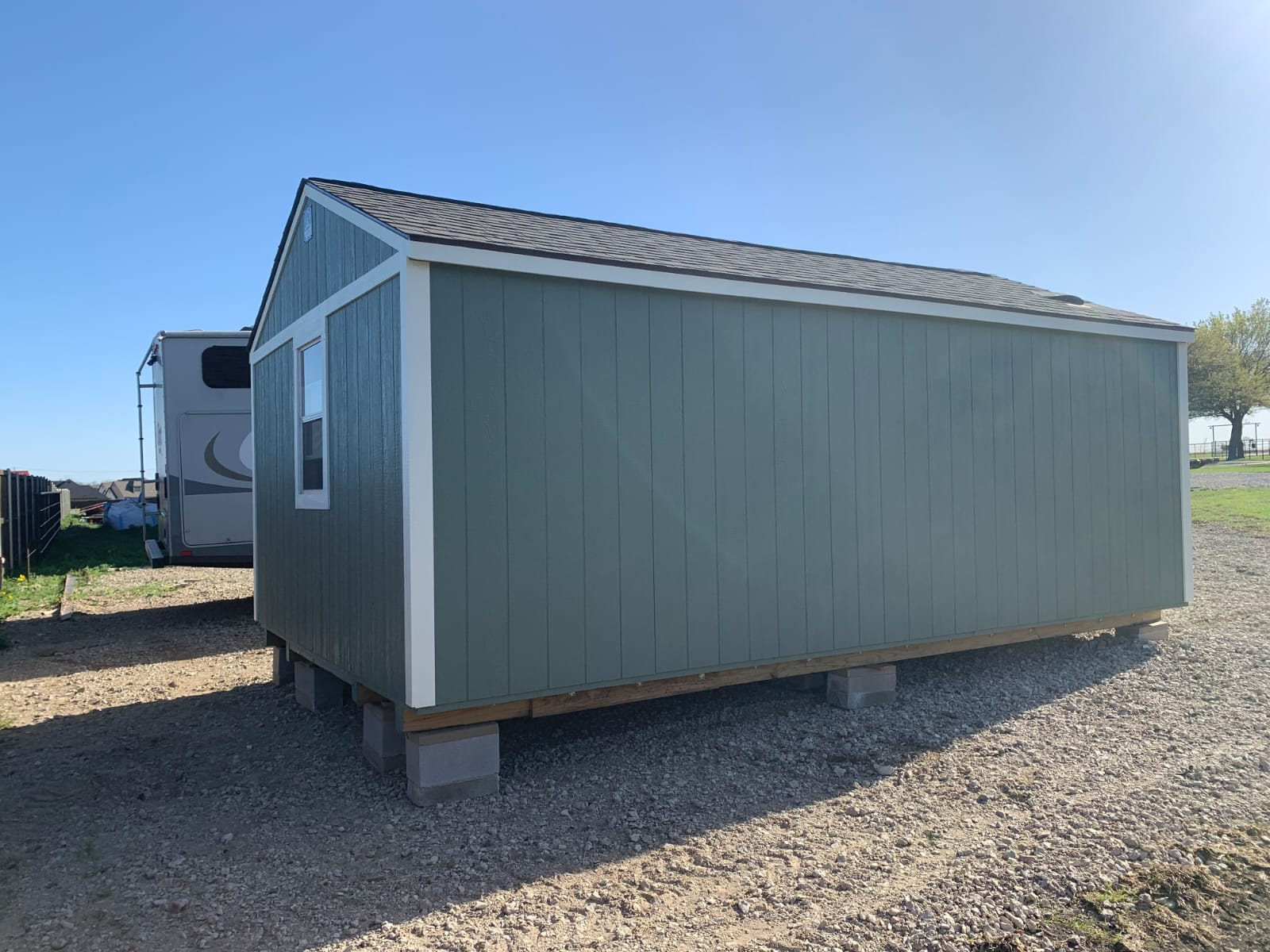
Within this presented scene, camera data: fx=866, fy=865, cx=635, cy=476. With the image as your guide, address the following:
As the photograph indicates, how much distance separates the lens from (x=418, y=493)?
421 cm

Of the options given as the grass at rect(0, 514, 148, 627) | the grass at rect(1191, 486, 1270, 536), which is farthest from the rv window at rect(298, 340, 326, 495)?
the grass at rect(1191, 486, 1270, 536)

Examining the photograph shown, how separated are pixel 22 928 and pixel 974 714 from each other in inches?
199

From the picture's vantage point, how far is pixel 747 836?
3.89 meters

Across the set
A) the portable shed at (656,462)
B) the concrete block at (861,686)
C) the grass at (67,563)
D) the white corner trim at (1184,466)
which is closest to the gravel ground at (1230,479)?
the white corner trim at (1184,466)

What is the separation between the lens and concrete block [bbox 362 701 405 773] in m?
4.70

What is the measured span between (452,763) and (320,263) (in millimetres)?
3324

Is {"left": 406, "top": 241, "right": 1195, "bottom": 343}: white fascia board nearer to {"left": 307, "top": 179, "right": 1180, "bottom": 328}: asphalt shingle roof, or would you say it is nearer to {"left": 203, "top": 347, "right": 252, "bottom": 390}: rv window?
{"left": 307, "top": 179, "right": 1180, "bottom": 328}: asphalt shingle roof

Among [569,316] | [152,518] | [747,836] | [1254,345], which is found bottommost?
[747,836]

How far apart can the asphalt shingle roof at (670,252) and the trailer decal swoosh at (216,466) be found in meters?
4.82

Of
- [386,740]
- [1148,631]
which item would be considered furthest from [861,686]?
[1148,631]

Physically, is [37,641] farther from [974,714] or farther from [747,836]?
[974,714]

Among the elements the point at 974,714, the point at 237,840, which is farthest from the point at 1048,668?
the point at 237,840

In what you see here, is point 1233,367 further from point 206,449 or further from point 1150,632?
point 206,449

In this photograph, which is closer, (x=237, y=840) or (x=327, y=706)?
(x=237, y=840)
